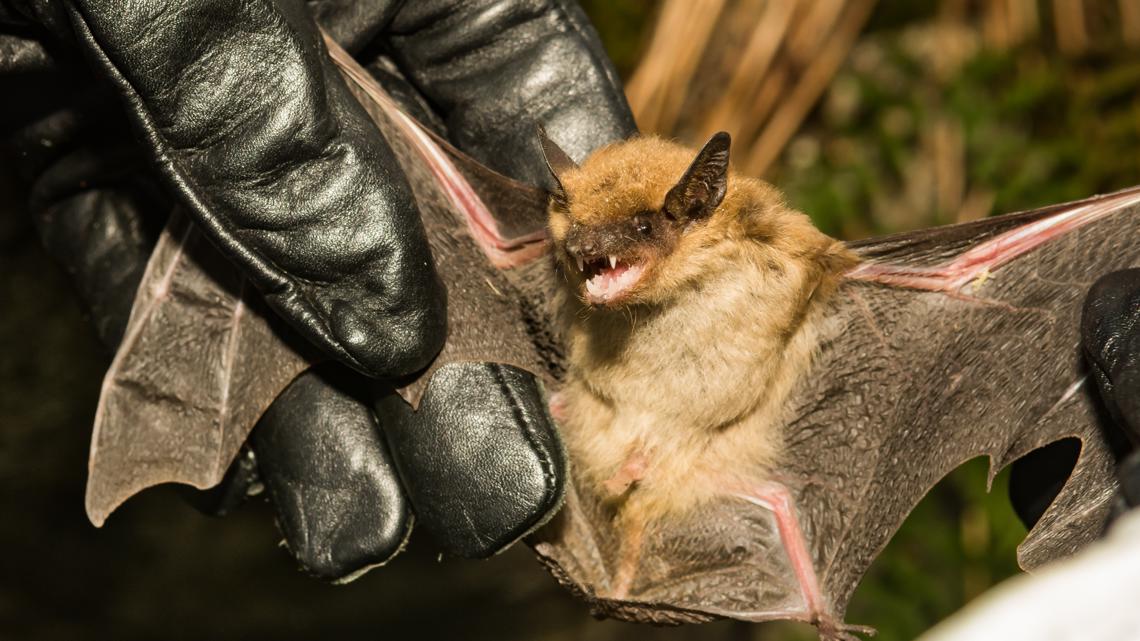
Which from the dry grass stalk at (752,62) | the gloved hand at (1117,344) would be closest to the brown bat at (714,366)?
the gloved hand at (1117,344)

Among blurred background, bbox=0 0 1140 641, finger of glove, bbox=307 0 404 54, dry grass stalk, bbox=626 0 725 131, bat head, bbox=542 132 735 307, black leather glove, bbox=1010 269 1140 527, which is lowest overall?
blurred background, bbox=0 0 1140 641

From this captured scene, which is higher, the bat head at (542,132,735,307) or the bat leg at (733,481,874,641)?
the bat head at (542,132,735,307)

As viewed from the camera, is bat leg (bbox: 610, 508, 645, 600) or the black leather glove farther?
bat leg (bbox: 610, 508, 645, 600)

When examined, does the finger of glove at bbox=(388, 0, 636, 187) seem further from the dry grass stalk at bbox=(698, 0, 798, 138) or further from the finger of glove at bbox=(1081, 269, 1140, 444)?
the dry grass stalk at bbox=(698, 0, 798, 138)

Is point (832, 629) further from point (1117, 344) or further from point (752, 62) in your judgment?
→ point (752, 62)

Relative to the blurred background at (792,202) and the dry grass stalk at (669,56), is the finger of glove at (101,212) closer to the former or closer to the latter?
the blurred background at (792,202)

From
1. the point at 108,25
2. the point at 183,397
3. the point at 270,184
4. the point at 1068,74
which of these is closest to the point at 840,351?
the point at 270,184

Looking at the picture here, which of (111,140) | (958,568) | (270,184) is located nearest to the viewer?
(270,184)

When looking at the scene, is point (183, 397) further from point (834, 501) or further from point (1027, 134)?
point (1027, 134)

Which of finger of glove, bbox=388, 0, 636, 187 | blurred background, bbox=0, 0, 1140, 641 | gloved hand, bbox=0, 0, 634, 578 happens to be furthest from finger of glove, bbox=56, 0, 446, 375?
blurred background, bbox=0, 0, 1140, 641
